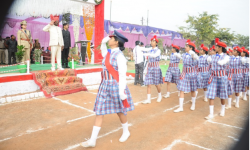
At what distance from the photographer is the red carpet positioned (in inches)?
243

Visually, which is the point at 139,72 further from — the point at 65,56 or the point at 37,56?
the point at 37,56

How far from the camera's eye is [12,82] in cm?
A: 575

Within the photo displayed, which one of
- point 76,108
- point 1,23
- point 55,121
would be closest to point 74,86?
point 76,108

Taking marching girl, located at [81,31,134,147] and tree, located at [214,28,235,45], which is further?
tree, located at [214,28,235,45]

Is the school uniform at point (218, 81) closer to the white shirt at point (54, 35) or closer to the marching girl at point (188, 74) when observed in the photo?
the marching girl at point (188, 74)

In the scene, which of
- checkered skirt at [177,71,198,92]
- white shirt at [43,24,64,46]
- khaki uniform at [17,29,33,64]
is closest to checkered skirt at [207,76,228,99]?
checkered skirt at [177,71,198,92]

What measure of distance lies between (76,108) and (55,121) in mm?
974

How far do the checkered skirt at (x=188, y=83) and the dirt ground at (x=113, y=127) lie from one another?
65 cm

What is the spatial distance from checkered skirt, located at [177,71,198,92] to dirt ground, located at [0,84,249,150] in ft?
2.12

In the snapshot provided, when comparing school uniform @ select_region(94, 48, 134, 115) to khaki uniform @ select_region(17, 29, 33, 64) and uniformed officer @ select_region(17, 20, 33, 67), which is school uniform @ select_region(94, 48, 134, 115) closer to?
uniformed officer @ select_region(17, 20, 33, 67)

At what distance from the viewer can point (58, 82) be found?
6.52 m

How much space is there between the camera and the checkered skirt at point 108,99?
296 centimetres

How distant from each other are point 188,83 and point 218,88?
73 centimetres

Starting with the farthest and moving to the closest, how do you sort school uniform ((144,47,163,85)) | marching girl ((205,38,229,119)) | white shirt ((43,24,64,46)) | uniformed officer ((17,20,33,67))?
uniformed officer ((17,20,33,67)), white shirt ((43,24,64,46)), school uniform ((144,47,163,85)), marching girl ((205,38,229,119))
